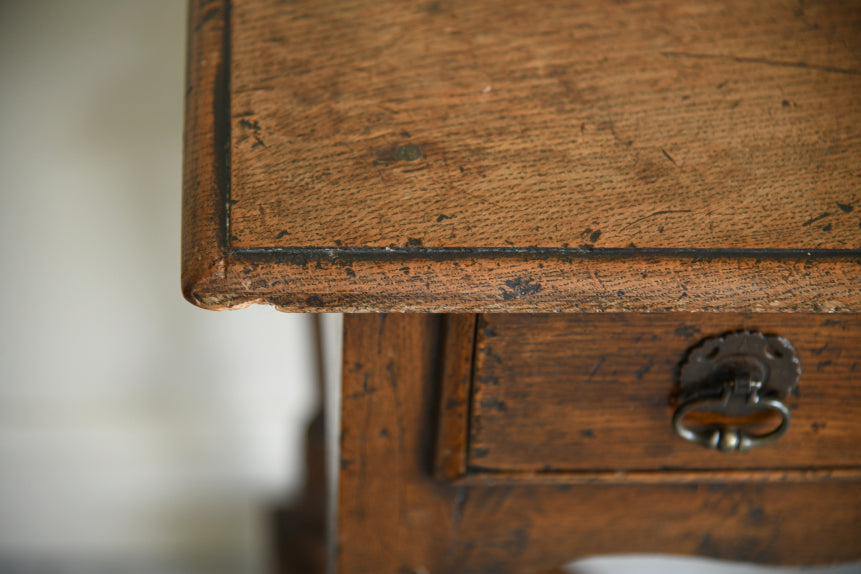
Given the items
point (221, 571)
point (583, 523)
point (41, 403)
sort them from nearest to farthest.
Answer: point (583, 523), point (41, 403), point (221, 571)

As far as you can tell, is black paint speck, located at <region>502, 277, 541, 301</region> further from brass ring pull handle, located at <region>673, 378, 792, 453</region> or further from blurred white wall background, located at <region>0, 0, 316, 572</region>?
blurred white wall background, located at <region>0, 0, 316, 572</region>

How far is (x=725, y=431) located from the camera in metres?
0.37

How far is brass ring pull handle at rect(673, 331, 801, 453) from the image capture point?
1.15 ft

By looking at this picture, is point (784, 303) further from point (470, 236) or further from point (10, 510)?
point (10, 510)

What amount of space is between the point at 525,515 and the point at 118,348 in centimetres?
69

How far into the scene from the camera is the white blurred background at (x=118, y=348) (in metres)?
0.72

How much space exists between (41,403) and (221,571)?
0.41 m

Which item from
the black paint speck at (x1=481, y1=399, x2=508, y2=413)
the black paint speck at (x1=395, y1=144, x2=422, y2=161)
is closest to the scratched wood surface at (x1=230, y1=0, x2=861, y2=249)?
the black paint speck at (x1=395, y1=144, x2=422, y2=161)

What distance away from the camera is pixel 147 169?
776mm

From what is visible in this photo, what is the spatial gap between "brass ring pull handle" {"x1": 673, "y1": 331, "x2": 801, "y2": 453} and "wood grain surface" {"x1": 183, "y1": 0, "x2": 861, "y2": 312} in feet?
0.17

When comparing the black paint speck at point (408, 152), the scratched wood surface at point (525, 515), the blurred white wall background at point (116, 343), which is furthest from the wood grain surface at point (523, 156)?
the blurred white wall background at point (116, 343)

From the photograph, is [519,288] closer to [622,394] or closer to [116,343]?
[622,394]

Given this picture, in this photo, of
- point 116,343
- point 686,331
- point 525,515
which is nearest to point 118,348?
point 116,343

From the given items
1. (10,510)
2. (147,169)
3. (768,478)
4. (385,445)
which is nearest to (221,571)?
(10,510)
